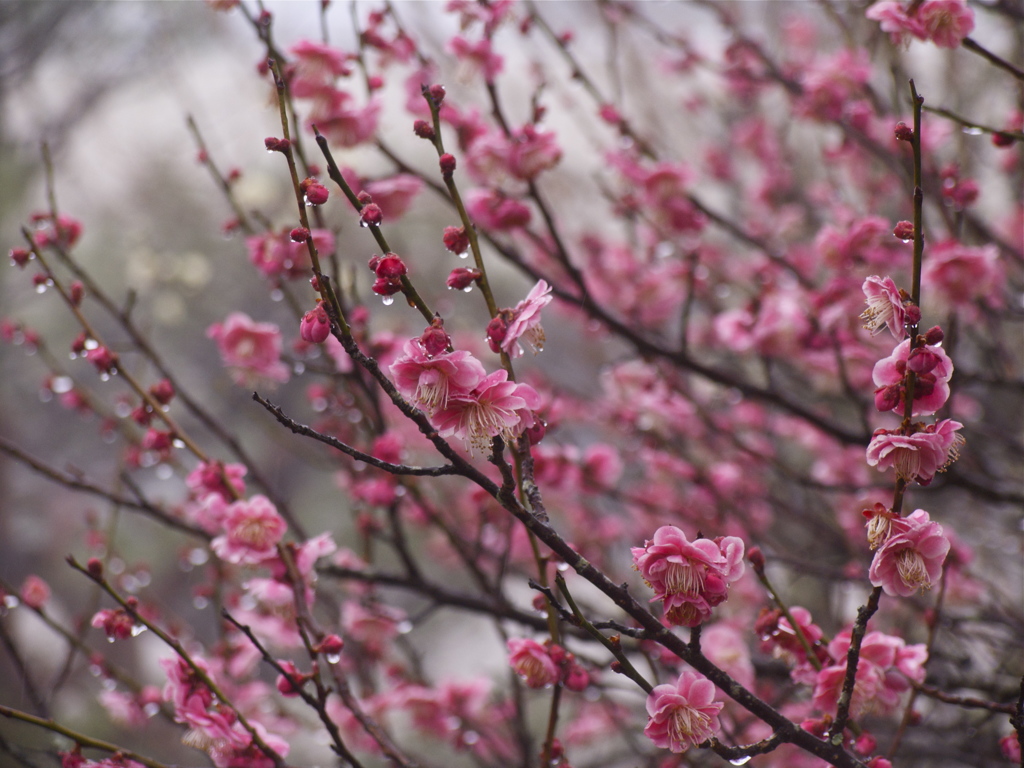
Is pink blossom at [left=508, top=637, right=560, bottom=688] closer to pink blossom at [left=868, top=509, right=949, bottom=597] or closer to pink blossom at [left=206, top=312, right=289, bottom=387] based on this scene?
pink blossom at [left=868, top=509, right=949, bottom=597]

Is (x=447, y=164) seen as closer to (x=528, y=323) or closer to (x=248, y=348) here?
(x=528, y=323)

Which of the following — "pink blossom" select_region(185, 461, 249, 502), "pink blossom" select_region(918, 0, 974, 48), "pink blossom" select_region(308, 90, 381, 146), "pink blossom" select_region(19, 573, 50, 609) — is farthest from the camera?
"pink blossom" select_region(308, 90, 381, 146)

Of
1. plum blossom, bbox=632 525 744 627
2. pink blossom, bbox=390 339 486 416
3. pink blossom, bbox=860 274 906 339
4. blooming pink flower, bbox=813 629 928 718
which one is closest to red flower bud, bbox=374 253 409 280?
pink blossom, bbox=390 339 486 416

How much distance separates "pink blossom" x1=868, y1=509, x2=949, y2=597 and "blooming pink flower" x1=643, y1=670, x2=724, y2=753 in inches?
9.5

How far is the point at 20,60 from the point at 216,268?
10.1 ft

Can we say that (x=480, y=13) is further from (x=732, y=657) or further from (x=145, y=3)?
(x=145, y=3)

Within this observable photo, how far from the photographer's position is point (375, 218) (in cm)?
95

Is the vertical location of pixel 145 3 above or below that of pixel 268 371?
above

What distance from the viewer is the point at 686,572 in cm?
87

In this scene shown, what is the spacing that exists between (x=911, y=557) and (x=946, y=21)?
967 mm

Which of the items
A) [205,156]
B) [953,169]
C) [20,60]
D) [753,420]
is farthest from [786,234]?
[20,60]

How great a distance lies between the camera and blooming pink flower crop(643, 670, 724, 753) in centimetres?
91

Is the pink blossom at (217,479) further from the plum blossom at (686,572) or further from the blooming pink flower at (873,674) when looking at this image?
the blooming pink flower at (873,674)

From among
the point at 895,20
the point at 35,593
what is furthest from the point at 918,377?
the point at 35,593
